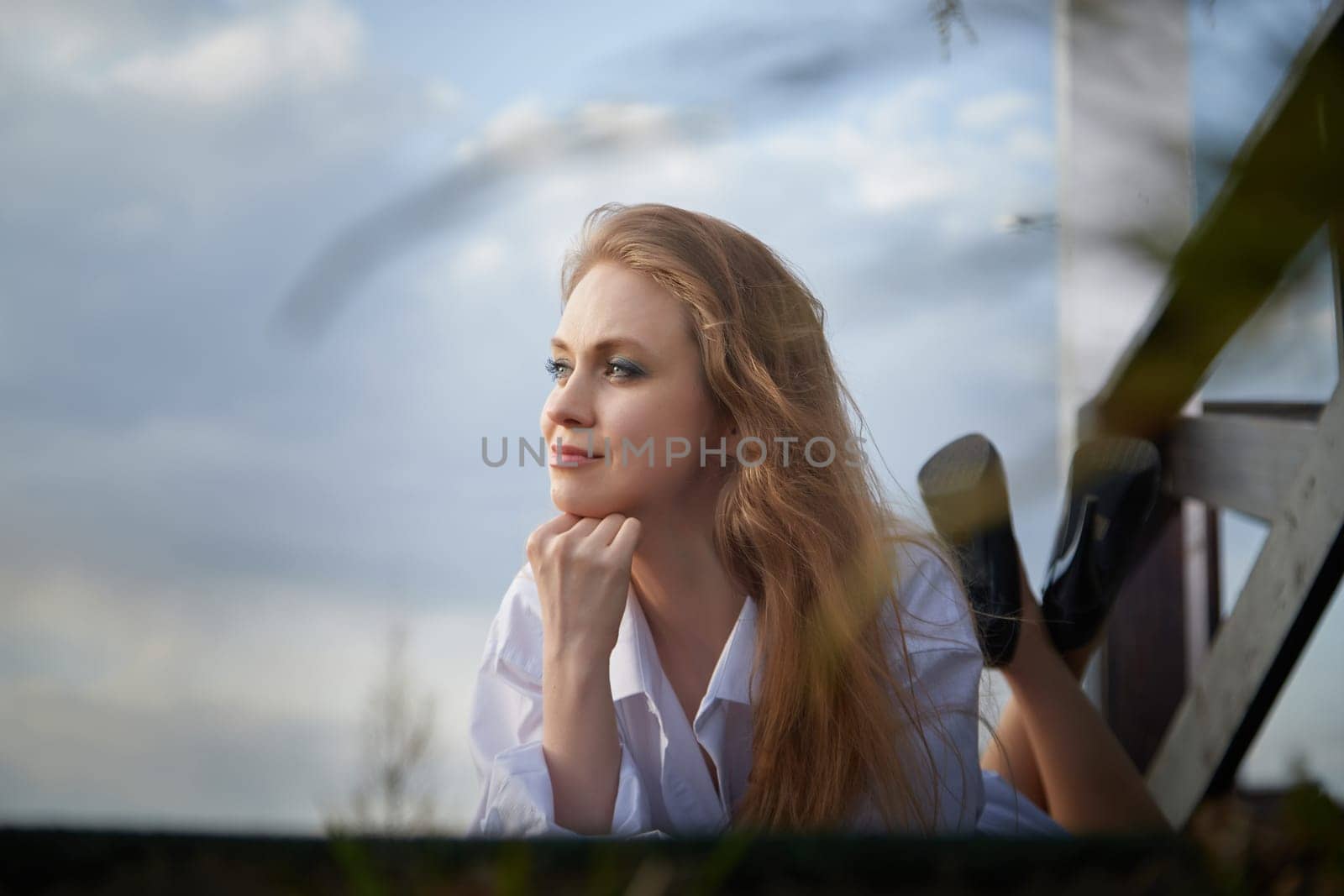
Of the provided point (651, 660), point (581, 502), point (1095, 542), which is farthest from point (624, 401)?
point (1095, 542)

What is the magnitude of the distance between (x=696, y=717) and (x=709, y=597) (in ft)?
0.58

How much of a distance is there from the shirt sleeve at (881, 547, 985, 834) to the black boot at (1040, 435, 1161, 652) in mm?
414

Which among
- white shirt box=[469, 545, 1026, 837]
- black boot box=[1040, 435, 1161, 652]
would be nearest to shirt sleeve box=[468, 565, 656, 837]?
white shirt box=[469, 545, 1026, 837]

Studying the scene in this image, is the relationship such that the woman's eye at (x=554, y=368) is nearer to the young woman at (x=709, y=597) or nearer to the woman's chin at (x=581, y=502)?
the young woman at (x=709, y=597)

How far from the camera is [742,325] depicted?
1440mm

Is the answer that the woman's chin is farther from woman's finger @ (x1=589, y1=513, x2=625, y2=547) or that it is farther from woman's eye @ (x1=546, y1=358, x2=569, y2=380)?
woman's eye @ (x1=546, y1=358, x2=569, y2=380)

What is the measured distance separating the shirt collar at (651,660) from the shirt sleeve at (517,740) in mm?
98

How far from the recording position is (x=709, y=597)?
1.46 metres

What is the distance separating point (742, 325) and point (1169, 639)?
142 centimetres

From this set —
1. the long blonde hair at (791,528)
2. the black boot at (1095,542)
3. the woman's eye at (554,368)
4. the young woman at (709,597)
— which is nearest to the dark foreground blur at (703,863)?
the long blonde hair at (791,528)

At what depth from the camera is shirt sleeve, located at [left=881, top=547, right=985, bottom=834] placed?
1.31 metres

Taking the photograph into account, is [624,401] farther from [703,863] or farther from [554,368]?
[703,863]

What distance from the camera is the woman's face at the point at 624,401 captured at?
136 cm

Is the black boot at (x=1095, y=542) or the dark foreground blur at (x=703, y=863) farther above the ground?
the dark foreground blur at (x=703, y=863)
